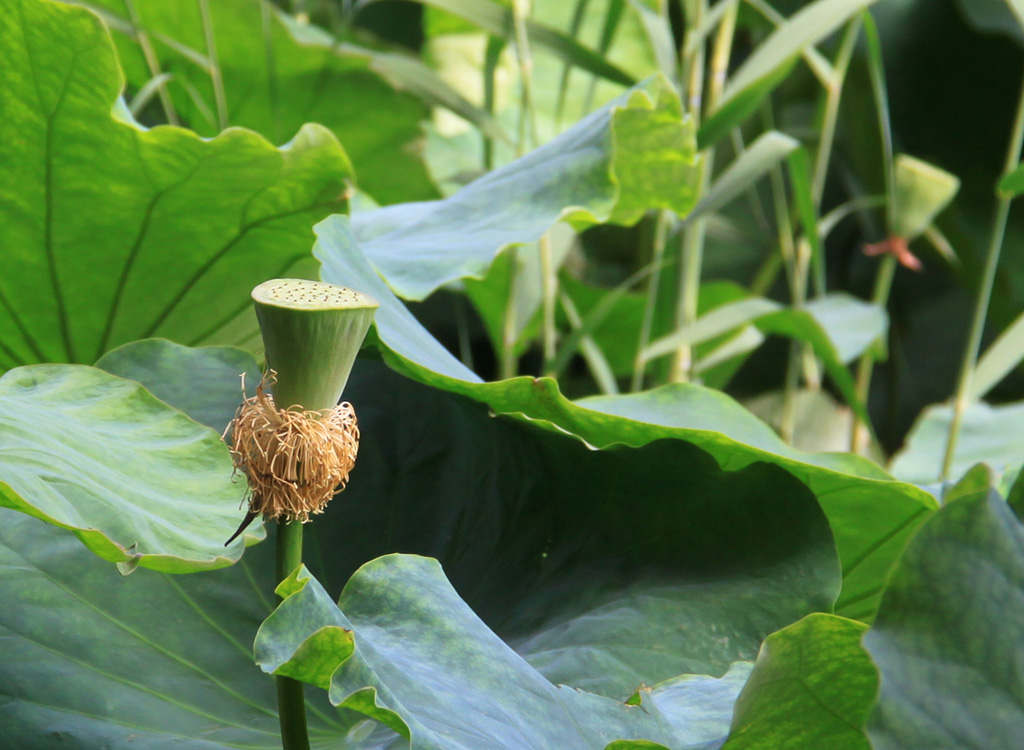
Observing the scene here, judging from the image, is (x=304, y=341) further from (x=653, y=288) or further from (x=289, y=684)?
(x=653, y=288)

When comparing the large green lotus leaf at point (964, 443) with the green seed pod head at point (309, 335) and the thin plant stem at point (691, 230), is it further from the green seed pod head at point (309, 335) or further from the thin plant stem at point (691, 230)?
the green seed pod head at point (309, 335)

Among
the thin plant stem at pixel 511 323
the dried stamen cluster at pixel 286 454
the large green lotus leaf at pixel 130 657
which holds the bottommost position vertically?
the thin plant stem at pixel 511 323

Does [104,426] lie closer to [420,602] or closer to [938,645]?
[420,602]

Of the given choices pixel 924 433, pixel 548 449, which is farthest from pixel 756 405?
pixel 548 449

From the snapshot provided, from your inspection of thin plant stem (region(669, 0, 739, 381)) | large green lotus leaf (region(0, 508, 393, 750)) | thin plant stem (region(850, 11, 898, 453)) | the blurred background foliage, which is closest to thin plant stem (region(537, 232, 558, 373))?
the blurred background foliage

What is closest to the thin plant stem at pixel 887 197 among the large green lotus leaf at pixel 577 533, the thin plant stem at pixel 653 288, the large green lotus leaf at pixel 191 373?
the thin plant stem at pixel 653 288

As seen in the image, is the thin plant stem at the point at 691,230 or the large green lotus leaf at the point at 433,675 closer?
the large green lotus leaf at the point at 433,675
